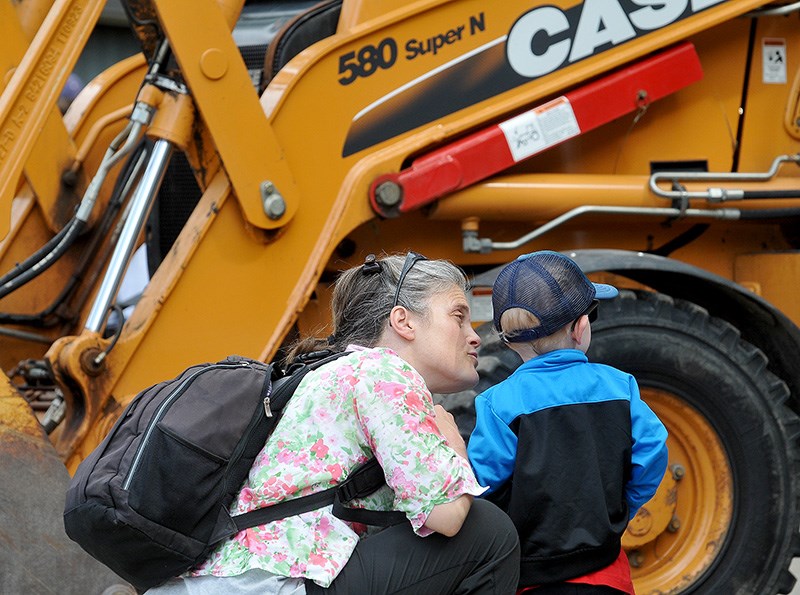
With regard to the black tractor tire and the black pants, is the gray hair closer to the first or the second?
the black pants

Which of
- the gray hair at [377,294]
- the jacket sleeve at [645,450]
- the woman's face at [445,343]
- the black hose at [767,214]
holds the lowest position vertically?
the jacket sleeve at [645,450]

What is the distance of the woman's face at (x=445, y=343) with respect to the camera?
7.64 ft

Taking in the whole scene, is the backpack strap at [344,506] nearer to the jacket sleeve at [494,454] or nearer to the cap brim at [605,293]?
the jacket sleeve at [494,454]

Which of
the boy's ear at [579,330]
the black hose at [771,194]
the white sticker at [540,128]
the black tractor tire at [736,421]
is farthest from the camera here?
the black hose at [771,194]

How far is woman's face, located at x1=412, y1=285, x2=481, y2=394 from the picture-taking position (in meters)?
2.33

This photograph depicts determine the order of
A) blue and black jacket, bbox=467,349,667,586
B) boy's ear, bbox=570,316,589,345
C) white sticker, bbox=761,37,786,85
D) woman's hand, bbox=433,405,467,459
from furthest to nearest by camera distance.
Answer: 1. white sticker, bbox=761,37,786,85
2. boy's ear, bbox=570,316,589,345
3. blue and black jacket, bbox=467,349,667,586
4. woman's hand, bbox=433,405,467,459

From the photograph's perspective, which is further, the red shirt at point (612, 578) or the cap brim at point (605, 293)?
the cap brim at point (605, 293)

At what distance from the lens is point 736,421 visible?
3.55m

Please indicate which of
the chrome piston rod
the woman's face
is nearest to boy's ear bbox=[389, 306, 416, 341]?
the woman's face

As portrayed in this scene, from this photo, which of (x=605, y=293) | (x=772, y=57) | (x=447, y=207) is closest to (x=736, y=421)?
(x=605, y=293)

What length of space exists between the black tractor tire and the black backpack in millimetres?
1621

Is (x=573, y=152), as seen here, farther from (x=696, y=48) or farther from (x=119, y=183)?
(x=119, y=183)

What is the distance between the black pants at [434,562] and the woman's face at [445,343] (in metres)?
0.29

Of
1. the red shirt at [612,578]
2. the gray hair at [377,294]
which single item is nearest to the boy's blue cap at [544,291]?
the gray hair at [377,294]
